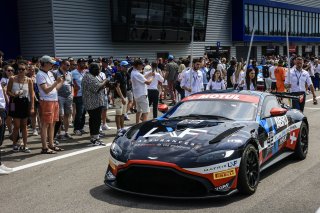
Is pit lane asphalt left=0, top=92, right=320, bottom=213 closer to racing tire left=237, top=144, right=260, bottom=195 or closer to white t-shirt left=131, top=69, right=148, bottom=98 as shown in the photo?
racing tire left=237, top=144, right=260, bottom=195

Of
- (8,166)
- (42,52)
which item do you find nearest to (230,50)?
(42,52)

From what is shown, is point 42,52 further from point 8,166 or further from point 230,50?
point 230,50

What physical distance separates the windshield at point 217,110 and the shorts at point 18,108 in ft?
10.6

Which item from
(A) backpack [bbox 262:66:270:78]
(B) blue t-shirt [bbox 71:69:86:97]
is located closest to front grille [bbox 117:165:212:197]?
(B) blue t-shirt [bbox 71:69:86:97]

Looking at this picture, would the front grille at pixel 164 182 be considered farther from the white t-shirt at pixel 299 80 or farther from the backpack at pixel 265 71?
the backpack at pixel 265 71

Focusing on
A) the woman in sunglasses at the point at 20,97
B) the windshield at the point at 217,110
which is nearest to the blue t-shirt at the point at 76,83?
the woman in sunglasses at the point at 20,97

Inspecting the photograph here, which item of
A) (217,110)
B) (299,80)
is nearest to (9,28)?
(299,80)

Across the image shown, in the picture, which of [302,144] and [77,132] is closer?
[302,144]

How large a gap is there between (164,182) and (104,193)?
1.07 metres

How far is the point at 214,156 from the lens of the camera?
512 cm

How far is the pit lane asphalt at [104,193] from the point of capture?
5113 millimetres

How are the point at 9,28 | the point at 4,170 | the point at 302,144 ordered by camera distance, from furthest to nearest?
the point at 9,28
the point at 302,144
the point at 4,170

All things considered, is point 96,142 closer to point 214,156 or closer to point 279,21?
point 214,156

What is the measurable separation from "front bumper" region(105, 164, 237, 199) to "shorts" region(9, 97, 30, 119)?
13.0 ft
